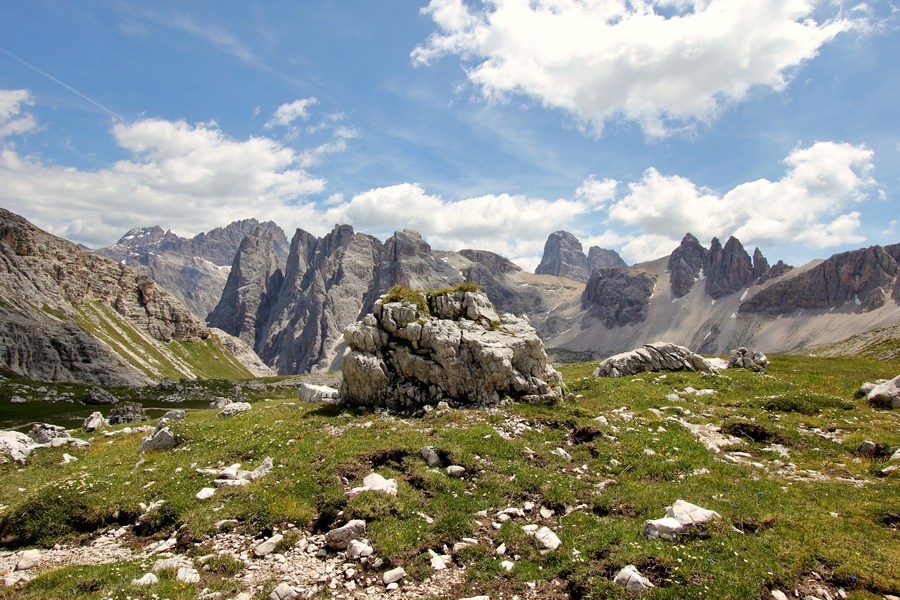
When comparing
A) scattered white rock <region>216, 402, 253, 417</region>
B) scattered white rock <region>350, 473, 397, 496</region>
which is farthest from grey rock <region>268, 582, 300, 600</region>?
scattered white rock <region>216, 402, 253, 417</region>

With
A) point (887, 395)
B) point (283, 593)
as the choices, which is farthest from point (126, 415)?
point (887, 395)

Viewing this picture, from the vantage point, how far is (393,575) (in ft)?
38.9

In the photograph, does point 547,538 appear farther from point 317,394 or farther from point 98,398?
point 98,398

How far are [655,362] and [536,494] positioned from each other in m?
32.8

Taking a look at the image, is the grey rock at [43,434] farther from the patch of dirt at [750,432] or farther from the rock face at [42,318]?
the rock face at [42,318]

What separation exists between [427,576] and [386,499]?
12.1 ft

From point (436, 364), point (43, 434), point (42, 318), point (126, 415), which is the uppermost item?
point (42, 318)

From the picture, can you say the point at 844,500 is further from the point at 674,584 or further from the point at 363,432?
the point at 363,432

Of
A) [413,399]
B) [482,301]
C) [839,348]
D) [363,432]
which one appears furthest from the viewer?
[839,348]

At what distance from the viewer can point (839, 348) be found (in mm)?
172000

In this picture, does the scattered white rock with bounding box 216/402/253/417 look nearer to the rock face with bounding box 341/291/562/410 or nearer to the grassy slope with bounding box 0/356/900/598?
the grassy slope with bounding box 0/356/900/598

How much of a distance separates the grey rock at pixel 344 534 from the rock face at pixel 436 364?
1554 centimetres

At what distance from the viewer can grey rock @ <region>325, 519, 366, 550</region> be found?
13.2 metres

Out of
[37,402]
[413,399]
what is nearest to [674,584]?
[413,399]
